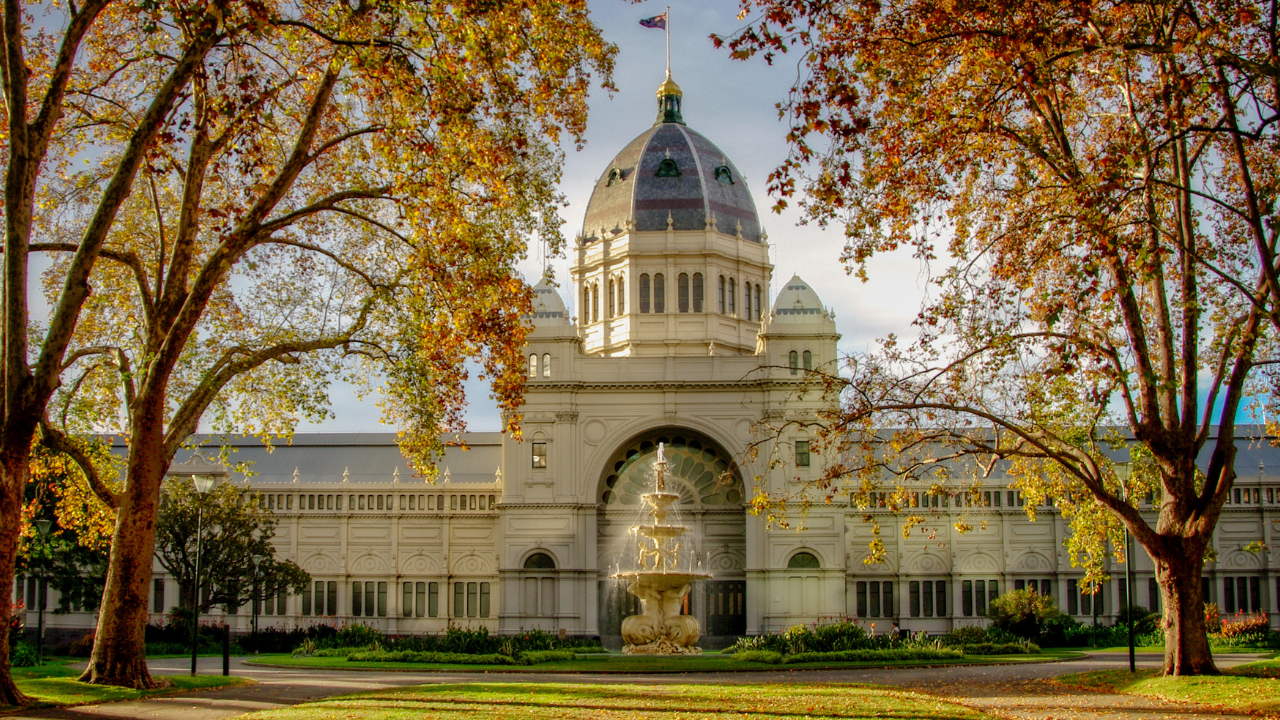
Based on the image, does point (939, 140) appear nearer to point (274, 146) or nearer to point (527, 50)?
point (527, 50)

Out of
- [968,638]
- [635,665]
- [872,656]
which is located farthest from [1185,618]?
[968,638]

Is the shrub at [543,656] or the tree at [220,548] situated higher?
the tree at [220,548]

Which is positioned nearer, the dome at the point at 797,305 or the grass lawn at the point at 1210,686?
the grass lawn at the point at 1210,686

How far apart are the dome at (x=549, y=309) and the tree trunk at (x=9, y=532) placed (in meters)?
38.1

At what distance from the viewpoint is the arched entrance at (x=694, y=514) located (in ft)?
181

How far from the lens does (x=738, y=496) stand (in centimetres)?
5712

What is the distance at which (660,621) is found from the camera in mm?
39844

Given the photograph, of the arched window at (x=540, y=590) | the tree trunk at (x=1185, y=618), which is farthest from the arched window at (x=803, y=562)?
the tree trunk at (x=1185, y=618)

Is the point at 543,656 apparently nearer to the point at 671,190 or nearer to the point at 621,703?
the point at 621,703

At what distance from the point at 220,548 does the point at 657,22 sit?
32.5m

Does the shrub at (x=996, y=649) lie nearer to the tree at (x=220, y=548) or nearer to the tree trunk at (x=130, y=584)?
the tree trunk at (x=130, y=584)

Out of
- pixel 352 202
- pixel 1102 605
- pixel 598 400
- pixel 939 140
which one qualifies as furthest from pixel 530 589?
pixel 939 140

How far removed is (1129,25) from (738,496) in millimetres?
39000

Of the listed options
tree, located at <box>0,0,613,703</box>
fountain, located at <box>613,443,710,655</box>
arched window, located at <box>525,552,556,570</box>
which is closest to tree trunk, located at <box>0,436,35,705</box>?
tree, located at <box>0,0,613,703</box>
